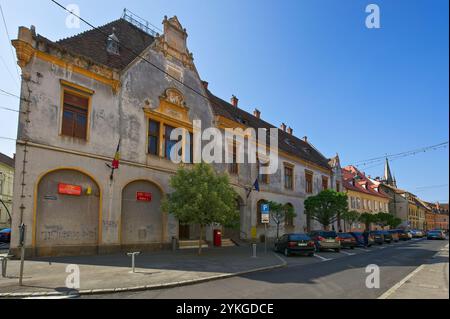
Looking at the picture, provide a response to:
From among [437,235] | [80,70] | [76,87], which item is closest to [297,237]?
[76,87]

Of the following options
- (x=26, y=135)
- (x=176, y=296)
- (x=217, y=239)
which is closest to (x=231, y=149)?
(x=217, y=239)

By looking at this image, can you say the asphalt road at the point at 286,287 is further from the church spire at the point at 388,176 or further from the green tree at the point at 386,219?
the church spire at the point at 388,176

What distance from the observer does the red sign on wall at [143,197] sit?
65.5 feet

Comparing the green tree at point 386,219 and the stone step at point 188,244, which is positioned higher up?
the green tree at point 386,219

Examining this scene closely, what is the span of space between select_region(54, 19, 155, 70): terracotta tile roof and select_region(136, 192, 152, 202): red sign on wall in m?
7.52

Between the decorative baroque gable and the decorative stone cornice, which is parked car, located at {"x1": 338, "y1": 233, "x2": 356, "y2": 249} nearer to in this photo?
the decorative baroque gable

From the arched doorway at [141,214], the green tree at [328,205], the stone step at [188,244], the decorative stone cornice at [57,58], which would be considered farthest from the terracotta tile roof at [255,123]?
the stone step at [188,244]

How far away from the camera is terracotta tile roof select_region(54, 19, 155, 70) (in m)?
19.0

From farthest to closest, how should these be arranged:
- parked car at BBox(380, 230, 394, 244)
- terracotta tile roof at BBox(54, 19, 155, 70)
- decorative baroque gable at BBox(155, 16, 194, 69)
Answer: parked car at BBox(380, 230, 394, 244), decorative baroque gable at BBox(155, 16, 194, 69), terracotta tile roof at BBox(54, 19, 155, 70)

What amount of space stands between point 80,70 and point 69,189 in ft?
20.5

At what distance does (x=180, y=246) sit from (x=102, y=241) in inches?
228

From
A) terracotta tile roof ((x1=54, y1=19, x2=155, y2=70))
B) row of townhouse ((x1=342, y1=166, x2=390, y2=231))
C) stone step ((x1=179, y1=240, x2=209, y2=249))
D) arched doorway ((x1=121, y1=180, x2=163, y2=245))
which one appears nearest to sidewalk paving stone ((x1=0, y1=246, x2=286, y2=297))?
arched doorway ((x1=121, y1=180, x2=163, y2=245))

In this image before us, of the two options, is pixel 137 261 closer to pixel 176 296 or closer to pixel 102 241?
pixel 102 241

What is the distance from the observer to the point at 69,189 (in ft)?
55.0
